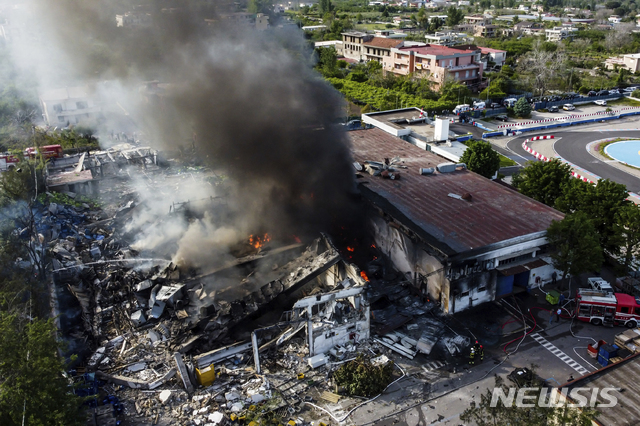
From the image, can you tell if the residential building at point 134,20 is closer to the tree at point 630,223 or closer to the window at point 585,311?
the window at point 585,311

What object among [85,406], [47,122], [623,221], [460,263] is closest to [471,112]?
[623,221]

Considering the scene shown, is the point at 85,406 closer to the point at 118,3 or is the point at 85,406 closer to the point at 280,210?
the point at 280,210

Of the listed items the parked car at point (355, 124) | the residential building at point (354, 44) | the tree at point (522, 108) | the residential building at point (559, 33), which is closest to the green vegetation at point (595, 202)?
the parked car at point (355, 124)

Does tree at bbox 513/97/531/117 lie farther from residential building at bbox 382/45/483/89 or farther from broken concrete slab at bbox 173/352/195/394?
broken concrete slab at bbox 173/352/195/394

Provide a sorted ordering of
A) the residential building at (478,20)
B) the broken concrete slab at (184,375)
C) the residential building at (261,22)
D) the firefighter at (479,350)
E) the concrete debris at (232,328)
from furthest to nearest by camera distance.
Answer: the residential building at (478,20), the residential building at (261,22), the firefighter at (479,350), the broken concrete slab at (184,375), the concrete debris at (232,328)

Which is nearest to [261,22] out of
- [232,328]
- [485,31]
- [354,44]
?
[232,328]

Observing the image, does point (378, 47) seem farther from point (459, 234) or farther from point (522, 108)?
point (459, 234)
